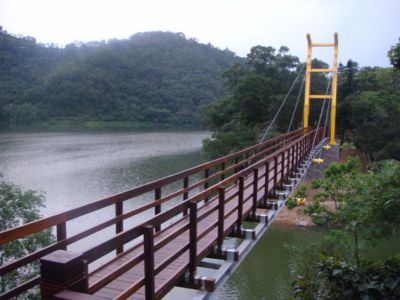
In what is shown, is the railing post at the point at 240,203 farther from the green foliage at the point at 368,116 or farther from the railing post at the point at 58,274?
→ the green foliage at the point at 368,116

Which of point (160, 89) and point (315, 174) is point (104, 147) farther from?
point (160, 89)

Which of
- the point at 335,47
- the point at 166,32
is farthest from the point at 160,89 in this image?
the point at 335,47

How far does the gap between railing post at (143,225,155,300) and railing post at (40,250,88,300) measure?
0.50 metres

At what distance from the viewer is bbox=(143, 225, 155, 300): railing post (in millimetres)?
2031

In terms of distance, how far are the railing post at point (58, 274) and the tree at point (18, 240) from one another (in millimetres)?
5032

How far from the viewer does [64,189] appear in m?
17.4

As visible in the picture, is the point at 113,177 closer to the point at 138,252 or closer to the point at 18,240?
the point at 18,240

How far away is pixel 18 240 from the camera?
670cm

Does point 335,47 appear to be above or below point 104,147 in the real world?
above

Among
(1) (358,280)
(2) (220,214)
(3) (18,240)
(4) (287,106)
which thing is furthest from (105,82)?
(1) (358,280)

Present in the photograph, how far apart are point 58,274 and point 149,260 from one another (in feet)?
2.08

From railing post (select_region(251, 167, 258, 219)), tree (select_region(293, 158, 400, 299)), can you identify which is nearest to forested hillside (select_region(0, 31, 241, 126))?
tree (select_region(293, 158, 400, 299))

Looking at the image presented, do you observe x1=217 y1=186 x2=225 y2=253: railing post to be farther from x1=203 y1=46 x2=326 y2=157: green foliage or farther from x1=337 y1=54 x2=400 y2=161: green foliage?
x1=337 y1=54 x2=400 y2=161: green foliage

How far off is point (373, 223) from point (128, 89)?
5829 cm
